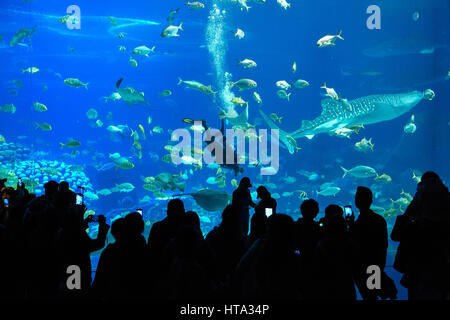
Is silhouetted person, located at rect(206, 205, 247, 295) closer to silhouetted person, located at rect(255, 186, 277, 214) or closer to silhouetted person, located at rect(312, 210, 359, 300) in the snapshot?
silhouetted person, located at rect(312, 210, 359, 300)

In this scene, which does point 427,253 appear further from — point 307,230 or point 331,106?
point 331,106

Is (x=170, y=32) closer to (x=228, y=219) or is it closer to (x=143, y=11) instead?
(x=228, y=219)

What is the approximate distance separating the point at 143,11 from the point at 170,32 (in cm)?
2120

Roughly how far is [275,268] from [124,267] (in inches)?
38.4

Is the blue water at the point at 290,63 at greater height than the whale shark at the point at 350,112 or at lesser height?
greater

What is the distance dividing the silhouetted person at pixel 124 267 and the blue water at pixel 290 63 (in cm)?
1044

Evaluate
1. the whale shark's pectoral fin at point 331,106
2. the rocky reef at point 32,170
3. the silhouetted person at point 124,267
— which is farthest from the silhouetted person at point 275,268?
the rocky reef at point 32,170

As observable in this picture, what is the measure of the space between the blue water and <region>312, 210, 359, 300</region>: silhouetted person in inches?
380

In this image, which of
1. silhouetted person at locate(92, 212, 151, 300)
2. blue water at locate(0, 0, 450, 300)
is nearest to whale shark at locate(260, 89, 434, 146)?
blue water at locate(0, 0, 450, 300)

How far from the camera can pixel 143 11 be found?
88.2 ft

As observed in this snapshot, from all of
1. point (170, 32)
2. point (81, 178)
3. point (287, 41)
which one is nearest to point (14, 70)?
point (81, 178)

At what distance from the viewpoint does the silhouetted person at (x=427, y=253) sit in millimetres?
2191

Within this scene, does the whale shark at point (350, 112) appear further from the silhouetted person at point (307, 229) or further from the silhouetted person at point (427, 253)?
the silhouetted person at point (427, 253)

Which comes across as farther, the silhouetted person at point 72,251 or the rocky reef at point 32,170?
the rocky reef at point 32,170
